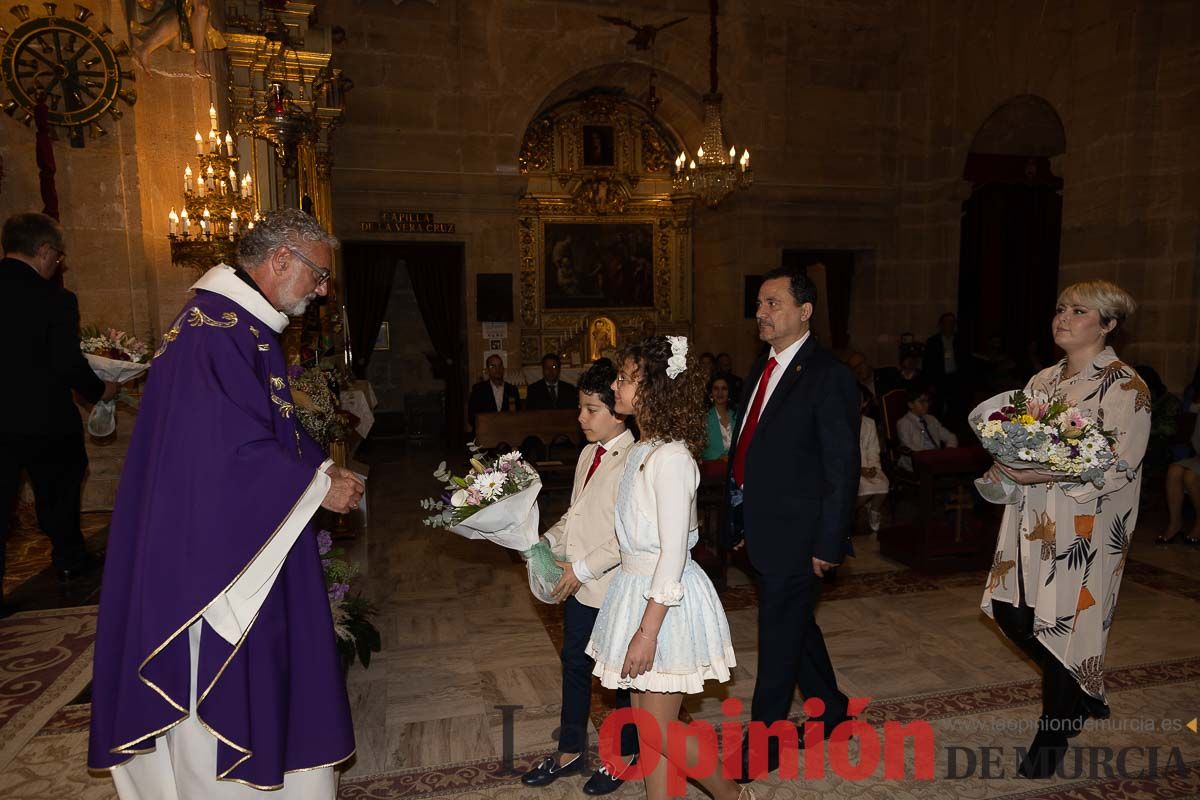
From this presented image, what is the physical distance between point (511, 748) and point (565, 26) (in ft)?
36.3

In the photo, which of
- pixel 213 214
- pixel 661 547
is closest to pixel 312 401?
pixel 213 214

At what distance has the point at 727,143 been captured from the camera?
12.5 m

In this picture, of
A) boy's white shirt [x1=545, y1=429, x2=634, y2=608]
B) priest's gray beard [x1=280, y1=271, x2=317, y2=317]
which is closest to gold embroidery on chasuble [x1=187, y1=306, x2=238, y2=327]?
priest's gray beard [x1=280, y1=271, x2=317, y2=317]

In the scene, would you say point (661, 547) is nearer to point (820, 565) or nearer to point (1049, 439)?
point (820, 565)

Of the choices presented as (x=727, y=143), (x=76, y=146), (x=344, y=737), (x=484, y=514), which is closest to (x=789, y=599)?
(x=484, y=514)

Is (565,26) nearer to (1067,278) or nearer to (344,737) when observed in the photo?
(1067,278)

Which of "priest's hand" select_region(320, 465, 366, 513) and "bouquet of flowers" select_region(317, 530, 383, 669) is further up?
"priest's hand" select_region(320, 465, 366, 513)

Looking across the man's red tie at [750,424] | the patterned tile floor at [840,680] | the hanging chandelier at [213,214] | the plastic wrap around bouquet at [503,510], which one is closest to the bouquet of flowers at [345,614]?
the patterned tile floor at [840,680]

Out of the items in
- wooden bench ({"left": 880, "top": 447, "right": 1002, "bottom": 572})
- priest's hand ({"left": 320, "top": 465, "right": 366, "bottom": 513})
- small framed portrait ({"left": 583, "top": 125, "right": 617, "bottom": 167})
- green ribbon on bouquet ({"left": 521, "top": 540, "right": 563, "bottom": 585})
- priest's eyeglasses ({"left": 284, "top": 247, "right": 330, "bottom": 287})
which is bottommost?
wooden bench ({"left": 880, "top": 447, "right": 1002, "bottom": 572})

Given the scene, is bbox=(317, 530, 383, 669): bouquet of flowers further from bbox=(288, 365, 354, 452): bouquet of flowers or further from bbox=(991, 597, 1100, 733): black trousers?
bbox=(991, 597, 1100, 733): black trousers

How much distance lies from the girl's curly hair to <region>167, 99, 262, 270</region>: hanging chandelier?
390 centimetres

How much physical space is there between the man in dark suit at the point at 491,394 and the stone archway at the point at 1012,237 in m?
7.03

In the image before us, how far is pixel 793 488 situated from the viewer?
2.95m

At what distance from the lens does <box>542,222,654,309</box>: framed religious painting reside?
45.5ft
